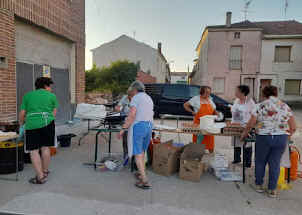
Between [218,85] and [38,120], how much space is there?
19083mm

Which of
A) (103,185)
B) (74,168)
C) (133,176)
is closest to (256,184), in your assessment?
(133,176)

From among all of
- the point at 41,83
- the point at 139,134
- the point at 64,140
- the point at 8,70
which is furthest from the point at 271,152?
the point at 8,70

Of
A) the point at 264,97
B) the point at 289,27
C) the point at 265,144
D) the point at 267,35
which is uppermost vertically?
the point at 289,27

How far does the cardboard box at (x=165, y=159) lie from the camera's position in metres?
3.98

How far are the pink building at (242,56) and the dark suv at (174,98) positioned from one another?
1044cm

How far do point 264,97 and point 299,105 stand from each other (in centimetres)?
1984

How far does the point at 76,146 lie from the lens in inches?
232

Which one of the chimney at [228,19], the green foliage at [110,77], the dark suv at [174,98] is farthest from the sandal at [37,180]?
the chimney at [228,19]

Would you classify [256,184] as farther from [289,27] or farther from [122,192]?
[289,27]

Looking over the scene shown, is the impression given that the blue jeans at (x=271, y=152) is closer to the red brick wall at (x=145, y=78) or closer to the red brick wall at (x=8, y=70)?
the red brick wall at (x=8, y=70)

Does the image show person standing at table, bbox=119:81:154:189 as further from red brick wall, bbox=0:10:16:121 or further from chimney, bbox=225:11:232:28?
chimney, bbox=225:11:232:28

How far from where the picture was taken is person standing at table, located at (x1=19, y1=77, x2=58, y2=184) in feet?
11.3

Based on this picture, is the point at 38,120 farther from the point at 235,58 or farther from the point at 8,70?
the point at 235,58

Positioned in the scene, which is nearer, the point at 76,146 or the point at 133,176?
the point at 133,176
